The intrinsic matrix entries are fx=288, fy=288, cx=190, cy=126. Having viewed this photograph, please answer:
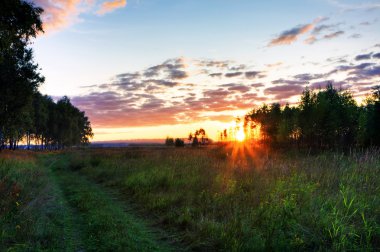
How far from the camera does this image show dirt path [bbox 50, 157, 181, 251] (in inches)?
296

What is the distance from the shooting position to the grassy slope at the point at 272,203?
6812 mm

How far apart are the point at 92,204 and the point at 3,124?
35991mm

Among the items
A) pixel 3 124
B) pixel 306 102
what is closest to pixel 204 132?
pixel 306 102

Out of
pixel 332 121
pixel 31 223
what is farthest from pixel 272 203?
pixel 332 121

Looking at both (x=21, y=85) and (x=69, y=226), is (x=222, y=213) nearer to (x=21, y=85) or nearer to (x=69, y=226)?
(x=69, y=226)

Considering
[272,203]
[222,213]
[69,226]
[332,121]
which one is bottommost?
[69,226]

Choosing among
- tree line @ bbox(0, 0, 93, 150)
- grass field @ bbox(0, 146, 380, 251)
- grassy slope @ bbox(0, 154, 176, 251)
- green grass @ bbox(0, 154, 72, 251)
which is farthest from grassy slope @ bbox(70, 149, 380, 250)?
tree line @ bbox(0, 0, 93, 150)

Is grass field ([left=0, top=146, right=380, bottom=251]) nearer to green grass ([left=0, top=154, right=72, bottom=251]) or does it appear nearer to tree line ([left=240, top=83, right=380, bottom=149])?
green grass ([left=0, top=154, right=72, bottom=251])

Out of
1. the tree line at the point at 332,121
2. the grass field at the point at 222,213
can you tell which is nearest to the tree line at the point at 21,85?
the grass field at the point at 222,213

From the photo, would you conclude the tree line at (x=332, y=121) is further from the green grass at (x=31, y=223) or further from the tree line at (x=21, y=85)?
the green grass at (x=31, y=223)

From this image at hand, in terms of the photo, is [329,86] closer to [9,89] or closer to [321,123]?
[321,123]

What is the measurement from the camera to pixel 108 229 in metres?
8.69

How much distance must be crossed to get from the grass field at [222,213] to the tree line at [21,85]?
8926 mm

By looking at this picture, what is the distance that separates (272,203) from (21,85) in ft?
118
